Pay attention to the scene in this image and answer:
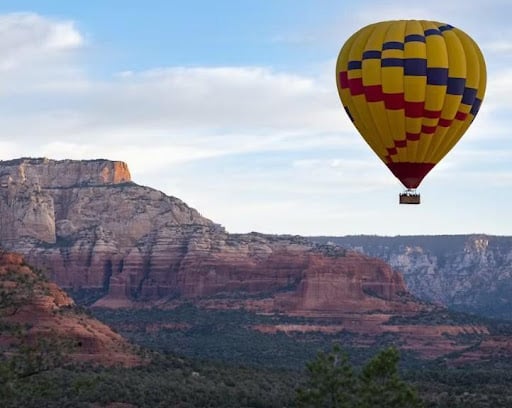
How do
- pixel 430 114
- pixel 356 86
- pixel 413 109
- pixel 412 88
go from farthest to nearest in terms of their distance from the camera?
pixel 356 86, pixel 430 114, pixel 413 109, pixel 412 88

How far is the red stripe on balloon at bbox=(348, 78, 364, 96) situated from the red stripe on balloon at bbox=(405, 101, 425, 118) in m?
2.03

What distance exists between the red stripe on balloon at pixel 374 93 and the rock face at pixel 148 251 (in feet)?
283

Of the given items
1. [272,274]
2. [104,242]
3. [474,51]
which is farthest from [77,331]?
[104,242]

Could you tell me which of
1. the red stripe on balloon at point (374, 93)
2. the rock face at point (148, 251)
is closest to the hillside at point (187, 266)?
the rock face at point (148, 251)

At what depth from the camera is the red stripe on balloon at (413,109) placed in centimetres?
5059

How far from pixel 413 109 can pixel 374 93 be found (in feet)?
5.57

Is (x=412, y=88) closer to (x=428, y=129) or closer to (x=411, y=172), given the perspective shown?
(x=428, y=129)

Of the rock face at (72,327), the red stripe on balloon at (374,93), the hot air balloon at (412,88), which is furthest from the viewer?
the rock face at (72,327)

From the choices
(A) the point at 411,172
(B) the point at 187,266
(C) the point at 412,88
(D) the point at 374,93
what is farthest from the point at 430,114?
(B) the point at 187,266

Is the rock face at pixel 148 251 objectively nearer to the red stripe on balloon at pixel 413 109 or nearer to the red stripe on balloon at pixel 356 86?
the red stripe on balloon at pixel 356 86

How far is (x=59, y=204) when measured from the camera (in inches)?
6762

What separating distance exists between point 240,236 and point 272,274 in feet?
54.8

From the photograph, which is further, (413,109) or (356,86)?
(356,86)

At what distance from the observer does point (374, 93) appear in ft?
167
